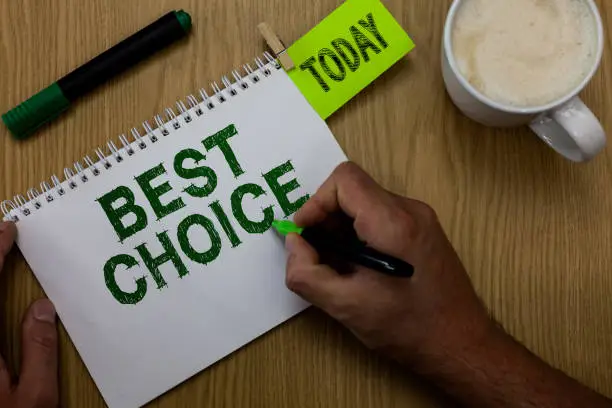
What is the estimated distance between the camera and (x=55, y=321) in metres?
0.60

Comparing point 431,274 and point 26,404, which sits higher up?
point 26,404

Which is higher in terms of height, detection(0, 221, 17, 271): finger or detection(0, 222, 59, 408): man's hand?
detection(0, 221, 17, 271): finger

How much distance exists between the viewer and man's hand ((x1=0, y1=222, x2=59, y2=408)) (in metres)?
0.58

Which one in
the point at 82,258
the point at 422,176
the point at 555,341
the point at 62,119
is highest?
the point at 62,119

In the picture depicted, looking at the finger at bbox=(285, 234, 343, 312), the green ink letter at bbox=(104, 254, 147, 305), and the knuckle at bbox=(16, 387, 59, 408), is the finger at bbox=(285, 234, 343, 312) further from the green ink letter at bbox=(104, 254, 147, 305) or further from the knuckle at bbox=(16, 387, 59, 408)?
the knuckle at bbox=(16, 387, 59, 408)

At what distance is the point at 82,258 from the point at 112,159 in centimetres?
10

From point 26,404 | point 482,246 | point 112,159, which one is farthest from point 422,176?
point 26,404

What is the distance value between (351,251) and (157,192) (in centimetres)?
21

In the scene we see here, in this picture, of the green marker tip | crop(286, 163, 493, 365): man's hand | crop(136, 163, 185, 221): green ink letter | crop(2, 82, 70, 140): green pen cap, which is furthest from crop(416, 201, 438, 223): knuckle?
crop(2, 82, 70, 140): green pen cap

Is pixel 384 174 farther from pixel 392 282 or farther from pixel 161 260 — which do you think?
pixel 161 260

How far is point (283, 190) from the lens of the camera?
0.61 m

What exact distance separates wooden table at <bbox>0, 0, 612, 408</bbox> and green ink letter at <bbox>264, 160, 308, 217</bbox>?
70mm

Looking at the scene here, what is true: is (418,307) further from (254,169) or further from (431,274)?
(254,169)

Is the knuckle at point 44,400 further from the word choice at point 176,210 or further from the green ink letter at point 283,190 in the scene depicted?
the green ink letter at point 283,190
